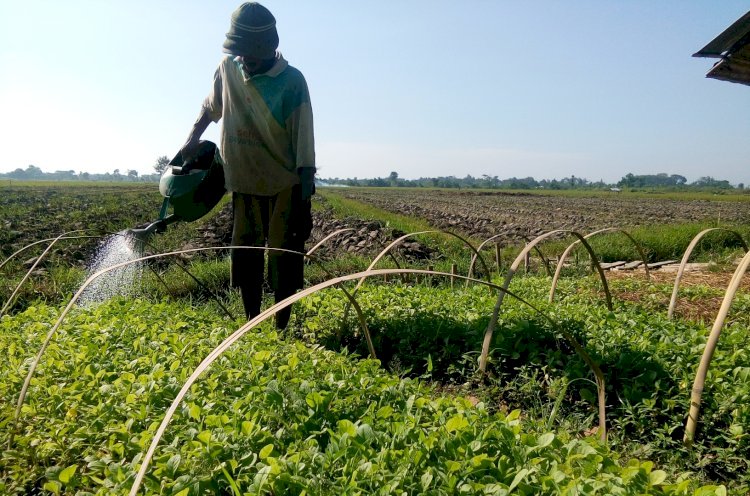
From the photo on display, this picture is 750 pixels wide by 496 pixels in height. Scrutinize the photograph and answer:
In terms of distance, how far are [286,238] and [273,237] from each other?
89mm

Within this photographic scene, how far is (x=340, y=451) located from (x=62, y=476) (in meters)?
0.80

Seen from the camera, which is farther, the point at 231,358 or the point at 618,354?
the point at 618,354

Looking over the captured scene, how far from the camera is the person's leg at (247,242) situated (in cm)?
376

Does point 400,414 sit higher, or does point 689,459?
point 400,414

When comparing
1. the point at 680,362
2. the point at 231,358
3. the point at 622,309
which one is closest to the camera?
the point at 231,358

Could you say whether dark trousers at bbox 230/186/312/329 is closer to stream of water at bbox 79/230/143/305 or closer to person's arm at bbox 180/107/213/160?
person's arm at bbox 180/107/213/160

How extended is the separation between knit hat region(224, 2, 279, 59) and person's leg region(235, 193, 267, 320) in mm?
972

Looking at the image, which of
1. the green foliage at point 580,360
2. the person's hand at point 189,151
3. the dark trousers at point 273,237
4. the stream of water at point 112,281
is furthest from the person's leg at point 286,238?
the stream of water at point 112,281

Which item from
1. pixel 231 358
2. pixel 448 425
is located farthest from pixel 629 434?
pixel 231 358

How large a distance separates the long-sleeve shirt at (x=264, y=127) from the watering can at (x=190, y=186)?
0.17 metres

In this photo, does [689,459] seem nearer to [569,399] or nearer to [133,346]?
[569,399]

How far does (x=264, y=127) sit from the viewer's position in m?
3.56

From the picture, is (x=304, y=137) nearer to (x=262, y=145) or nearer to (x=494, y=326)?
(x=262, y=145)

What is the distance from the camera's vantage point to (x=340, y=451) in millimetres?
1547
